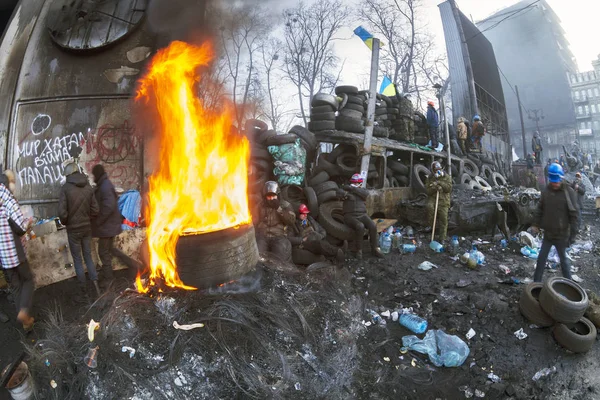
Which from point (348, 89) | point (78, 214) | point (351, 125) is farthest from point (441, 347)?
point (348, 89)

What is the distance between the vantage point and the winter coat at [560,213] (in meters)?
5.41

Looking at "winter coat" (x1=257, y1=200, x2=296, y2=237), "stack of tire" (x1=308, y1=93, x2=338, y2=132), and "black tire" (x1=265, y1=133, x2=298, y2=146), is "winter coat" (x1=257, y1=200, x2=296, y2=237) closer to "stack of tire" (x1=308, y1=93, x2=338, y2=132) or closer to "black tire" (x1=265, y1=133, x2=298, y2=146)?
"black tire" (x1=265, y1=133, x2=298, y2=146)

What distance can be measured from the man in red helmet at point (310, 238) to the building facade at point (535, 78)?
49.8m

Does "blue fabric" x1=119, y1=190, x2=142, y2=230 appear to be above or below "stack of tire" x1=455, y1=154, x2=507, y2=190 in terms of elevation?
above

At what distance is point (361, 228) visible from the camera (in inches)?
293

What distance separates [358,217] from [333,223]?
32.3 inches

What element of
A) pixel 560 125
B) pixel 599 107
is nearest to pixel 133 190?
pixel 560 125

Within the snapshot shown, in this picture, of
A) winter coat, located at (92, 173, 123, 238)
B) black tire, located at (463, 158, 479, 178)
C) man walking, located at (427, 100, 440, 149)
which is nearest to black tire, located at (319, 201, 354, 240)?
winter coat, located at (92, 173, 123, 238)

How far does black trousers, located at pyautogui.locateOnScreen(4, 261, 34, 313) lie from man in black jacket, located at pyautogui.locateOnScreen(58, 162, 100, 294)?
27.2 inches

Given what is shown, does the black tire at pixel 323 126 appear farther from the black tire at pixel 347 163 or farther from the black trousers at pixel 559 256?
the black trousers at pixel 559 256

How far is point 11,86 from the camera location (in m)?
8.71

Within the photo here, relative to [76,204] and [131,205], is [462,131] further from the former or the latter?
[76,204]

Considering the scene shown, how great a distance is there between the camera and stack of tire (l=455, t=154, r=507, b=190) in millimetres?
13703

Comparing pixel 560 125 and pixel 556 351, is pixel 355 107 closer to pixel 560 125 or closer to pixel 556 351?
pixel 556 351
